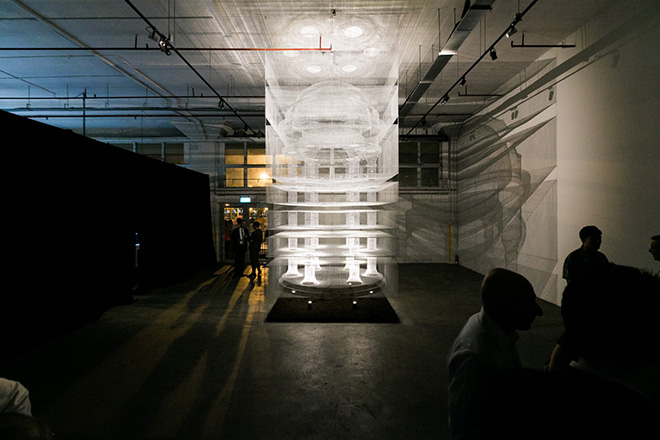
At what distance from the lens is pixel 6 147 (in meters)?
3.52

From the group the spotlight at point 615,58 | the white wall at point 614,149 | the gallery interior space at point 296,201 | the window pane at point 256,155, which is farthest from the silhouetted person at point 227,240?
the spotlight at point 615,58

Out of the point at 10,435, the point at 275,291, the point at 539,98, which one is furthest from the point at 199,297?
the point at 539,98

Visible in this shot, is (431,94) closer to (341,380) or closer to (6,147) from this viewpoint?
(341,380)

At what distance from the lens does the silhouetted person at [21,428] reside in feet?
2.34

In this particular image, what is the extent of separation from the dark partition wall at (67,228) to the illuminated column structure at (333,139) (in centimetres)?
258

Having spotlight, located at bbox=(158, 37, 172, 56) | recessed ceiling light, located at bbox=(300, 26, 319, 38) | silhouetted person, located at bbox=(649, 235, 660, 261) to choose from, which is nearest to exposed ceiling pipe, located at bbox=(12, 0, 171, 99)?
spotlight, located at bbox=(158, 37, 172, 56)

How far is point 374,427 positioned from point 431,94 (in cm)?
779

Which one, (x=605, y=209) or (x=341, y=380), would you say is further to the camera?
(x=605, y=209)

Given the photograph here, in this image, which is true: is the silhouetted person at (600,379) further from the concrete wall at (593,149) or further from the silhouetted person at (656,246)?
the concrete wall at (593,149)

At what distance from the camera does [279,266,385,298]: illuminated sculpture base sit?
242 inches

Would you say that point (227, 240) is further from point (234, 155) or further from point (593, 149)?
point (593, 149)

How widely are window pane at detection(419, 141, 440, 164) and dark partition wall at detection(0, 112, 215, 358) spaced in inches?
310

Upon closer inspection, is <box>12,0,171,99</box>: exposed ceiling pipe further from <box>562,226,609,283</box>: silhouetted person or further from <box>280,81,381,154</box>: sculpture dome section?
<box>562,226,609,283</box>: silhouetted person

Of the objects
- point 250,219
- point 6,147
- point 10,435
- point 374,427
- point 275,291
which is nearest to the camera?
point 10,435
